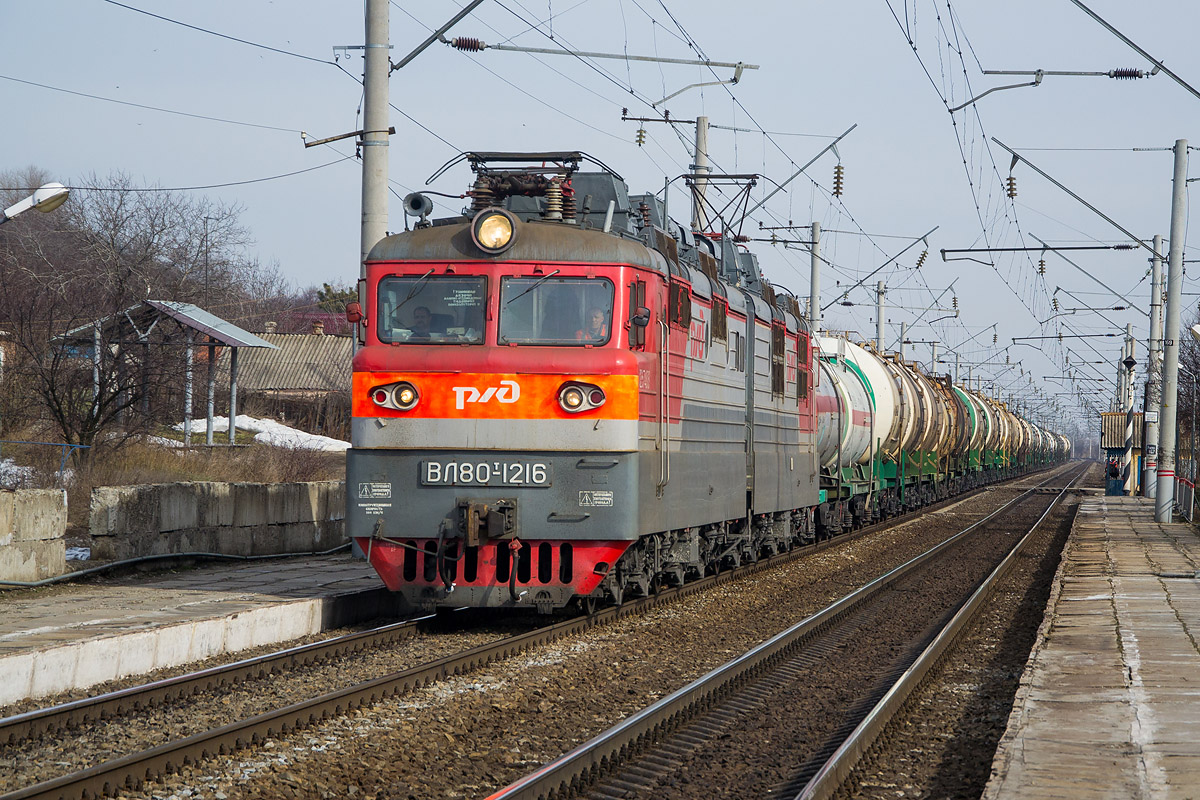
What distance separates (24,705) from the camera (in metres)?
8.03

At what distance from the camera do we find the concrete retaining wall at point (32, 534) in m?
11.9

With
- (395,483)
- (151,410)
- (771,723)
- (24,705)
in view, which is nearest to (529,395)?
(395,483)

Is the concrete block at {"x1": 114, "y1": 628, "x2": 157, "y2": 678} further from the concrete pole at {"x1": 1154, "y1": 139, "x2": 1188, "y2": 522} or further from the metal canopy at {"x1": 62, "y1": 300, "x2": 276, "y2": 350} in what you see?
the concrete pole at {"x1": 1154, "y1": 139, "x2": 1188, "y2": 522}

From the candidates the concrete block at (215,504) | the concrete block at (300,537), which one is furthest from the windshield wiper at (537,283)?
the concrete block at (300,537)

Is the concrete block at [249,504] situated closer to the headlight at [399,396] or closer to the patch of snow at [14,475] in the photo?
the patch of snow at [14,475]

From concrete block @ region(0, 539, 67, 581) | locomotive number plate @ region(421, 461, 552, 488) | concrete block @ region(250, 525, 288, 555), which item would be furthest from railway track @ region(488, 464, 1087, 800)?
concrete block @ region(250, 525, 288, 555)

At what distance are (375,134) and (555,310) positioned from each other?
4282 mm

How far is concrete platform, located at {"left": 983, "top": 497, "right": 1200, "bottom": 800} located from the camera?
6260 mm

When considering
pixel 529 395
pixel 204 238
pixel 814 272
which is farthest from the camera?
pixel 204 238

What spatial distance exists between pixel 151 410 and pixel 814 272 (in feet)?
51.3

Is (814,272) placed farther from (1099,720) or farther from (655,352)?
(1099,720)

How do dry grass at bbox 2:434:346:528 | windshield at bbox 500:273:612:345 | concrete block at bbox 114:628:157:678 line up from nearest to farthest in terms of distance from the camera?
concrete block at bbox 114:628:157:678
windshield at bbox 500:273:612:345
dry grass at bbox 2:434:346:528


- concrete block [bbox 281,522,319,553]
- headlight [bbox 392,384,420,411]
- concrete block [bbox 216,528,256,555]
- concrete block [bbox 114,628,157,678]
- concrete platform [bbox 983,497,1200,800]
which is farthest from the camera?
concrete block [bbox 281,522,319,553]

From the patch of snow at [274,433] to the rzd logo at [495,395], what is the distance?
18862 mm
